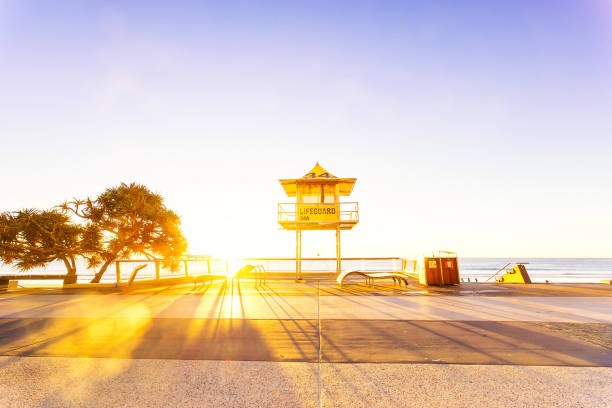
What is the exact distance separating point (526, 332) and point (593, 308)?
4.25 m

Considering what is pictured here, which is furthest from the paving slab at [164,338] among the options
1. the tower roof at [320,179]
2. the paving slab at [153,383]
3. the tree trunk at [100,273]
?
the tower roof at [320,179]

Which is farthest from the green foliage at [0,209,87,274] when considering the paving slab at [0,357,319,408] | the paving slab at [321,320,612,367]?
the paving slab at [321,320,612,367]

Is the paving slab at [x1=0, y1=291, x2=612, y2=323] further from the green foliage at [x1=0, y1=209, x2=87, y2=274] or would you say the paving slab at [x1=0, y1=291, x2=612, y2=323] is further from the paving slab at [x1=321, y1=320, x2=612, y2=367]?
the green foliage at [x1=0, y1=209, x2=87, y2=274]

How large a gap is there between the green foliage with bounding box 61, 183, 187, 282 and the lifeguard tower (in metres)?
6.73

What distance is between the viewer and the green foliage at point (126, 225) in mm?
15477

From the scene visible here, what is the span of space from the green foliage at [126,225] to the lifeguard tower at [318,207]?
6.73 metres

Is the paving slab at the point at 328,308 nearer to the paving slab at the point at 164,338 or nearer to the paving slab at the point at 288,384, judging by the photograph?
the paving slab at the point at 164,338

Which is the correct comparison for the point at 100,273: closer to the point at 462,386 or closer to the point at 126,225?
the point at 126,225

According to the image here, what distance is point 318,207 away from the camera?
20078mm

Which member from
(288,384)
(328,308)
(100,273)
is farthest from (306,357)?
(100,273)

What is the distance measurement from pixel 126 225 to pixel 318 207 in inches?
Result: 420

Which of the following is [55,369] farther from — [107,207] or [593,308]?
[107,207]

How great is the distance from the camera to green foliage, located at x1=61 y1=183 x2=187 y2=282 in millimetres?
15477

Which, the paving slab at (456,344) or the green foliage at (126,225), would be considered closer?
the paving slab at (456,344)
